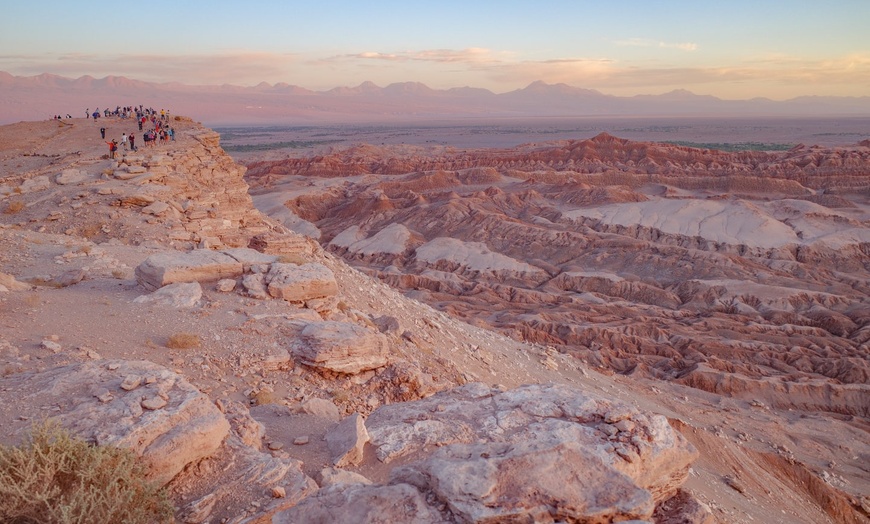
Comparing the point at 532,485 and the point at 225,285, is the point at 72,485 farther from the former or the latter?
the point at 225,285

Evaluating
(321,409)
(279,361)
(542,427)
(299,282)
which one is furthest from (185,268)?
(542,427)

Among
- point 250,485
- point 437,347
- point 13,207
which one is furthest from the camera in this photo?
point 13,207

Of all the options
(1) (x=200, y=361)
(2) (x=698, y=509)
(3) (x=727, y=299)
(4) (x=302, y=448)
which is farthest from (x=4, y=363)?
(3) (x=727, y=299)

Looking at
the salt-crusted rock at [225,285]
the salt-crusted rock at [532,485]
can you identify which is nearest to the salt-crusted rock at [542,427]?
the salt-crusted rock at [532,485]

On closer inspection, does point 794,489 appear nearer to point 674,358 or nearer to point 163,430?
point 674,358

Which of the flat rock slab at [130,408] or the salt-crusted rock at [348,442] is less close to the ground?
the flat rock slab at [130,408]

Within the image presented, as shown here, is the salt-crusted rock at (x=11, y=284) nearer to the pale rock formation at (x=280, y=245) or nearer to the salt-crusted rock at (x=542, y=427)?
the pale rock formation at (x=280, y=245)
